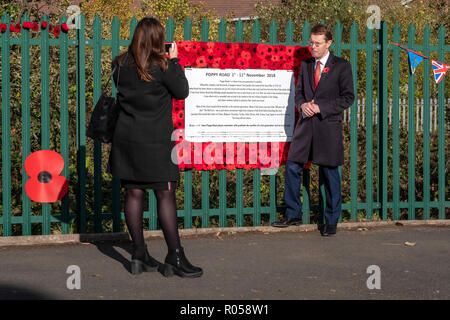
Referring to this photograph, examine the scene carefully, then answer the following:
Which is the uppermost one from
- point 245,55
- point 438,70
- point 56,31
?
point 56,31

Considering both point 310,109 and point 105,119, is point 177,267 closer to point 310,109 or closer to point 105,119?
point 105,119

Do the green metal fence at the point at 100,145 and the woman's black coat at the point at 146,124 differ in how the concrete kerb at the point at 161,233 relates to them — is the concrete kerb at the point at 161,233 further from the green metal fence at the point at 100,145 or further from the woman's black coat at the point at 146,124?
the woman's black coat at the point at 146,124

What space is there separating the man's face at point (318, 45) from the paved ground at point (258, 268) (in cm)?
178

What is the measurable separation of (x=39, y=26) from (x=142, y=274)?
9.12 feet

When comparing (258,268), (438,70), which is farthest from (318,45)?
(258,268)

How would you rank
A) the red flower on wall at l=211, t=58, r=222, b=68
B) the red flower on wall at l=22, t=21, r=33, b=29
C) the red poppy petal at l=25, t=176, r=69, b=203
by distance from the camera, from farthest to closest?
the red flower on wall at l=211, t=58, r=222, b=68
the red poppy petal at l=25, t=176, r=69, b=203
the red flower on wall at l=22, t=21, r=33, b=29

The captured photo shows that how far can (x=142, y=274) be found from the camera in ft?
17.6

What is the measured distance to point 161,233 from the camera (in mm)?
7117

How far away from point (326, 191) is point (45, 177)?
2732 mm

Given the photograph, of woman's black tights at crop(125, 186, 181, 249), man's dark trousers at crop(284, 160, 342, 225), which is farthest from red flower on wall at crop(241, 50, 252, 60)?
woman's black tights at crop(125, 186, 181, 249)

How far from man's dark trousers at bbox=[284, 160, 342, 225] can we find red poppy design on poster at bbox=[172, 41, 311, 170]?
31 centimetres

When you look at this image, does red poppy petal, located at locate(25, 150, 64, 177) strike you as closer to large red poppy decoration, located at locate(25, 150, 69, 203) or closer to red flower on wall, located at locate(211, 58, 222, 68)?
large red poppy decoration, located at locate(25, 150, 69, 203)

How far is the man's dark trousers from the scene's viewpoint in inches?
282

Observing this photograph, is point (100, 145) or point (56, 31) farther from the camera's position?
point (100, 145)
